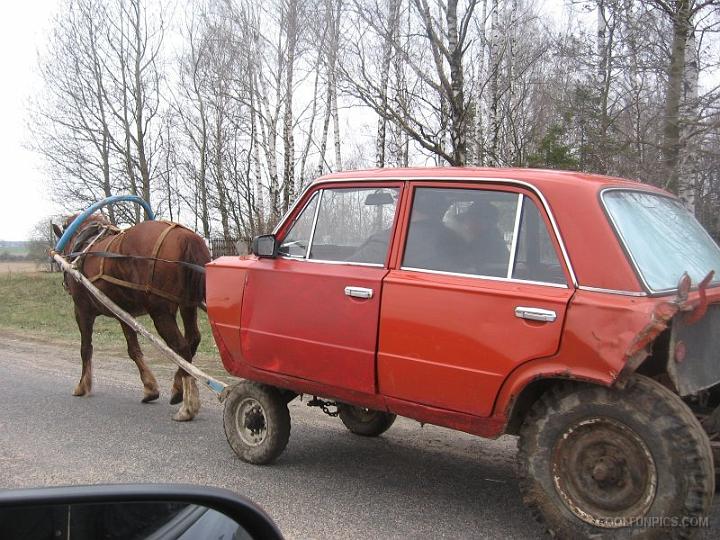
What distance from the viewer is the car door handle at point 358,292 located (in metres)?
4.05

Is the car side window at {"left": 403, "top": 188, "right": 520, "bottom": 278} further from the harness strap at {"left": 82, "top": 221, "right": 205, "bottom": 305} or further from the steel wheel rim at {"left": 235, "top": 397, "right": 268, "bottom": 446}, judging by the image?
the harness strap at {"left": 82, "top": 221, "right": 205, "bottom": 305}

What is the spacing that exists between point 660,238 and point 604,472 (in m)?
1.37

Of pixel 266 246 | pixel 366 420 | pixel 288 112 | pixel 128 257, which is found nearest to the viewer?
pixel 266 246

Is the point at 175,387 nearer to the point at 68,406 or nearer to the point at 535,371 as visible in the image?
the point at 68,406

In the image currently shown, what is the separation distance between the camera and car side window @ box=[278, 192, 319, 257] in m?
4.72

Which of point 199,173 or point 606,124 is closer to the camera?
point 606,124

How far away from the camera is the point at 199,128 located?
79.7 ft

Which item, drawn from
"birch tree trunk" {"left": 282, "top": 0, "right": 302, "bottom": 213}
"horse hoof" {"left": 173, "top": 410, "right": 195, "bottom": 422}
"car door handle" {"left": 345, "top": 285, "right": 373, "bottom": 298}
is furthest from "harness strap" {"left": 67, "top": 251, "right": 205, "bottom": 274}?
"birch tree trunk" {"left": 282, "top": 0, "right": 302, "bottom": 213}

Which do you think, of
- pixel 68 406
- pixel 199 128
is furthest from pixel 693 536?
pixel 199 128

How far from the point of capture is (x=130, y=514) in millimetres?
1800

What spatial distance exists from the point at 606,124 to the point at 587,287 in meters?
7.39

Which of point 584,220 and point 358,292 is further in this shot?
point 358,292

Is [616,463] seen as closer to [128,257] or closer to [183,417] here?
[183,417]

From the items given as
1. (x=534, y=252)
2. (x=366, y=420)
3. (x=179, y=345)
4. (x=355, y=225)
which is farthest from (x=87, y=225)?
(x=534, y=252)
